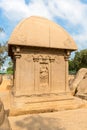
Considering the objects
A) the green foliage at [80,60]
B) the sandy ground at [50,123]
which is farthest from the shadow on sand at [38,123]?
the green foliage at [80,60]

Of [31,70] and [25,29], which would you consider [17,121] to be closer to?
[31,70]

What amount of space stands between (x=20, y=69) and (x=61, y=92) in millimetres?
2081

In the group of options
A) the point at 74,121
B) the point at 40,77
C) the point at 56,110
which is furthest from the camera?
the point at 40,77

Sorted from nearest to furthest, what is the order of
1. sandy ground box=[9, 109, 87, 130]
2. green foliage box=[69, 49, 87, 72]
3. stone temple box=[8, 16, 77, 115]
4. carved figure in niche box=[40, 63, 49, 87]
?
sandy ground box=[9, 109, 87, 130] < stone temple box=[8, 16, 77, 115] < carved figure in niche box=[40, 63, 49, 87] < green foliage box=[69, 49, 87, 72]

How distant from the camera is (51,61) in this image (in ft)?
25.0

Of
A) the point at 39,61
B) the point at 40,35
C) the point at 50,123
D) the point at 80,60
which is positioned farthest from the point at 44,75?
the point at 80,60

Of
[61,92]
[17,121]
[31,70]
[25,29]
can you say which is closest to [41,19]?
[25,29]

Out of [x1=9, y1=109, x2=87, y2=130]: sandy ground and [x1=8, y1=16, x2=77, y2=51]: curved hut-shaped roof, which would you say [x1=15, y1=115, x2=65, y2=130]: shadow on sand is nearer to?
[x1=9, y1=109, x2=87, y2=130]: sandy ground

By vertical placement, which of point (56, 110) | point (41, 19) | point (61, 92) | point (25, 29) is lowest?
point (56, 110)

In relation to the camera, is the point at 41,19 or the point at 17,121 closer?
the point at 17,121

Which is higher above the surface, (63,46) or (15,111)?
(63,46)

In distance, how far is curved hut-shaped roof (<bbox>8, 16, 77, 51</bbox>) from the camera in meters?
6.96

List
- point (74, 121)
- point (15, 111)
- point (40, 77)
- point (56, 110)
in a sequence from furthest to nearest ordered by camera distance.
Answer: point (40, 77) → point (56, 110) → point (15, 111) → point (74, 121)

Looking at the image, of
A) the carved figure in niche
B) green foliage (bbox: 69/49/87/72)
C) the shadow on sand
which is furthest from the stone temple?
green foliage (bbox: 69/49/87/72)
